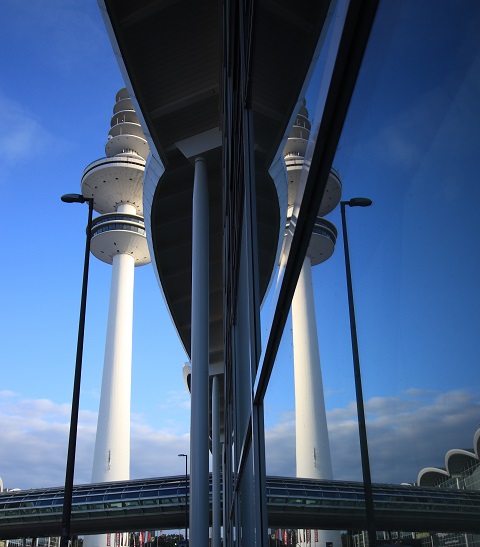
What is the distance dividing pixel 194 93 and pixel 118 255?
55774 millimetres

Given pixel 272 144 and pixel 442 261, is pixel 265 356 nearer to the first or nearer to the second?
pixel 272 144

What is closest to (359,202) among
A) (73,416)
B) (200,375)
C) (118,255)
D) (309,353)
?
(309,353)

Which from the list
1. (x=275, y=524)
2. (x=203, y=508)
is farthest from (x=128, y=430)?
(x=275, y=524)

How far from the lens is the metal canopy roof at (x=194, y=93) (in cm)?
224

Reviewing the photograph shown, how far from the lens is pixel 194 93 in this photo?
1162 centimetres

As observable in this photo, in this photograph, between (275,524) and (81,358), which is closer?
(275,524)

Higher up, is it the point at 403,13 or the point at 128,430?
the point at 128,430

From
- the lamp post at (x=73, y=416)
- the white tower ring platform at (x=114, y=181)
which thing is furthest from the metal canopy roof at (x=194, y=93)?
the white tower ring platform at (x=114, y=181)

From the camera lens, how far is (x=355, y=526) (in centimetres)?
120

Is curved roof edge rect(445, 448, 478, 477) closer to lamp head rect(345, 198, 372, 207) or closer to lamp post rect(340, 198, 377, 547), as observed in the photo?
lamp post rect(340, 198, 377, 547)

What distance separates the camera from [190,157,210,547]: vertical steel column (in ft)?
36.2

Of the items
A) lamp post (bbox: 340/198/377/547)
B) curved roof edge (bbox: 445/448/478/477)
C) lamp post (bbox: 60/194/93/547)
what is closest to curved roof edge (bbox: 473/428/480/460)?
curved roof edge (bbox: 445/448/478/477)

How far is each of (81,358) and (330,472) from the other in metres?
15.5

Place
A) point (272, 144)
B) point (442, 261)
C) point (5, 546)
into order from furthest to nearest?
point (5, 546) → point (272, 144) → point (442, 261)
